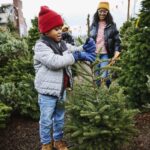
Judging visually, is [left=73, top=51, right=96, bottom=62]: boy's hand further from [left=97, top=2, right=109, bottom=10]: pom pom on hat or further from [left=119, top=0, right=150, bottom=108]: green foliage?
[left=97, top=2, right=109, bottom=10]: pom pom on hat

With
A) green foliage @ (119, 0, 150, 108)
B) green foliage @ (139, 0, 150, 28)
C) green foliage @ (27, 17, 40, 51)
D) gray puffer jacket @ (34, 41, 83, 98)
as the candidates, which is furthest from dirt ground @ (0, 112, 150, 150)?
green foliage @ (27, 17, 40, 51)

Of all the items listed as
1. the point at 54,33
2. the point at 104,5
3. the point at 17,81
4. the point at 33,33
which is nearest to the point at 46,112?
the point at 54,33

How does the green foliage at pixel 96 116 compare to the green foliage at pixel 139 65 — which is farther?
the green foliage at pixel 139 65

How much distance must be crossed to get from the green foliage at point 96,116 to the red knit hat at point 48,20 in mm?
624

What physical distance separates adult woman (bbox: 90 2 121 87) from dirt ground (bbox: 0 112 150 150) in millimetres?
1388

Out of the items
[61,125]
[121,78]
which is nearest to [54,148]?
[61,125]

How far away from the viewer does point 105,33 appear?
7727mm

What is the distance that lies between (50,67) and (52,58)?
0.14 meters

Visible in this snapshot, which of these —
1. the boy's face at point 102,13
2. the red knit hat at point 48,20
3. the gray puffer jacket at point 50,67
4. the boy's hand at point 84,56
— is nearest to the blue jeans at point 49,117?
the gray puffer jacket at point 50,67

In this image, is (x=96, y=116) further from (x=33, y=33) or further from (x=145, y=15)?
(x=33, y=33)

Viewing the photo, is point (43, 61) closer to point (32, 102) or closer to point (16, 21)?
point (32, 102)

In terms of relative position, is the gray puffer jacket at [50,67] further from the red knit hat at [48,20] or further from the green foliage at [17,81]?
the green foliage at [17,81]

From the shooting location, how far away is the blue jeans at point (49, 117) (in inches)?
205

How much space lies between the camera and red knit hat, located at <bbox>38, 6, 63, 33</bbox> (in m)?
5.04
